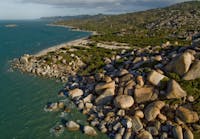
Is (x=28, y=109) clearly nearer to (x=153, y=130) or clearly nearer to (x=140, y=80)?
(x=140, y=80)

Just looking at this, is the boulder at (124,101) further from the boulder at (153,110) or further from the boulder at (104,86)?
the boulder at (104,86)

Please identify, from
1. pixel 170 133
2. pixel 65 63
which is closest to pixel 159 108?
pixel 170 133

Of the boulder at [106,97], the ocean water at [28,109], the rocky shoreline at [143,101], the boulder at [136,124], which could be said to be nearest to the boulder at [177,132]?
the rocky shoreline at [143,101]

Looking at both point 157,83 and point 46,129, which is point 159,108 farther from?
point 46,129

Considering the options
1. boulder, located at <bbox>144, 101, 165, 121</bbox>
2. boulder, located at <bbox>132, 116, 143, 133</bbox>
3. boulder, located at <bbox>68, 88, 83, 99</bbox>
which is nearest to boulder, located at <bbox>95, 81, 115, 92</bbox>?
boulder, located at <bbox>68, 88, 83, 99</bbox>

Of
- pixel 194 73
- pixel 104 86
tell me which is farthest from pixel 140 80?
pixel 194 73

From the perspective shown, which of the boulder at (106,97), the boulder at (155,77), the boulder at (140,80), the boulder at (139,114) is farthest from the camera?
the boulder at (106,97)

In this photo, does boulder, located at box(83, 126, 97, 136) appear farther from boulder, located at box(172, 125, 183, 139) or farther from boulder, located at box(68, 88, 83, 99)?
boulder, located at box(68, 88, 83, 99)
